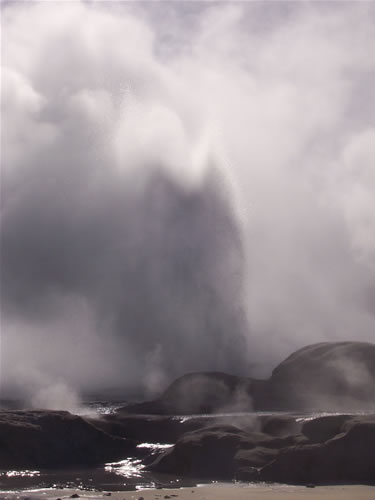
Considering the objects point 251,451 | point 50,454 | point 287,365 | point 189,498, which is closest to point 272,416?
point 251,451

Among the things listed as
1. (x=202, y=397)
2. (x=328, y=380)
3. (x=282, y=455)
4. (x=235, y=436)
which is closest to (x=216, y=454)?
(x=235, y=436)

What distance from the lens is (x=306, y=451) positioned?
41.8 m

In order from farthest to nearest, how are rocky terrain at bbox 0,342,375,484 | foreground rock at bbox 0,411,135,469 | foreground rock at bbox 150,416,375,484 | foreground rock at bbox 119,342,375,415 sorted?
foreground rock at bbox 119,342,375,415
foreground rock at bbox 0,411,135,469
rocky terrain at bbox 0,342,375,484
foreground rock at bbox 150,416,375,484

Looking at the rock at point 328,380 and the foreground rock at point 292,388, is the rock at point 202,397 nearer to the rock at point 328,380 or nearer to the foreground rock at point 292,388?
the foreground rock at point 292,388

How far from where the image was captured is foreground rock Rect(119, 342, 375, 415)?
71.6m

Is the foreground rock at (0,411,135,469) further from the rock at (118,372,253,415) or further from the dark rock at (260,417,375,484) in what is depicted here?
the rock at (118,372,253,415)

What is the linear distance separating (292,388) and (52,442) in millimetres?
34933

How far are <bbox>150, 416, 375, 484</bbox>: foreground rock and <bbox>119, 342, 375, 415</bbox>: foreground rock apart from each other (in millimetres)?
22798

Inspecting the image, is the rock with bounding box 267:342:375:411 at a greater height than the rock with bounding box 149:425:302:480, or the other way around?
the rock with bounding box 267:342:375:411

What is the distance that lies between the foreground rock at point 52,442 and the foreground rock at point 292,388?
64.1ft

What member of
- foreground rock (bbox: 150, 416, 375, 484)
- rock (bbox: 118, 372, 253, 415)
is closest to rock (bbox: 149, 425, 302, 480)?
foreground rock (bbox: 150, 416, 375, 484)

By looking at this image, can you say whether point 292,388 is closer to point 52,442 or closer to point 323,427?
point 323,427

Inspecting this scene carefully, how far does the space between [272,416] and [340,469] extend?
13596 millimetres

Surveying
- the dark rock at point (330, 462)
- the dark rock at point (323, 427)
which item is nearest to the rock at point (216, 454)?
the dark rock at point (330, 462)
